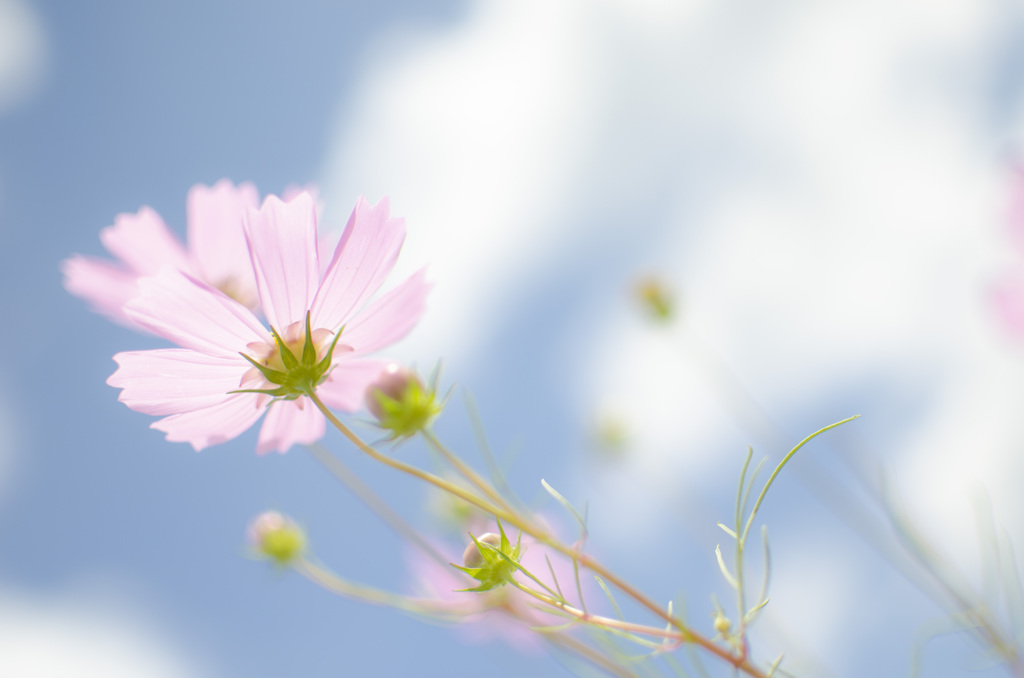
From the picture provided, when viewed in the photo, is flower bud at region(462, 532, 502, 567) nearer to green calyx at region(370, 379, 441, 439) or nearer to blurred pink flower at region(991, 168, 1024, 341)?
green calyx at region(370, 379, 441, 439)

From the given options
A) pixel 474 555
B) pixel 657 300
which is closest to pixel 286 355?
pixel 474 555

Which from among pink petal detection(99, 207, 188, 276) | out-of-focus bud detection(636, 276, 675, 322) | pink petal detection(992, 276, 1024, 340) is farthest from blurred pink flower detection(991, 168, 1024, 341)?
pink petal detection(99, 207, 188, 276)

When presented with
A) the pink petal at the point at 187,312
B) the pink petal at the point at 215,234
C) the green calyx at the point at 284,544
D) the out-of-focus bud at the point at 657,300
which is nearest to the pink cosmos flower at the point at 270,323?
the pink petal at the point at 187,312

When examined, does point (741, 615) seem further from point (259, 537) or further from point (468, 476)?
point (259, 537)

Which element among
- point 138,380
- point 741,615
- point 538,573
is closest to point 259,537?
point 538,573

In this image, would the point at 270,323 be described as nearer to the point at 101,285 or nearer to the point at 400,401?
the point at 400,401

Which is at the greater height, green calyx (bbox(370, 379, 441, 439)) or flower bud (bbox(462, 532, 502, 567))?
green calyx (bbox(370, 379, 441, 439))
